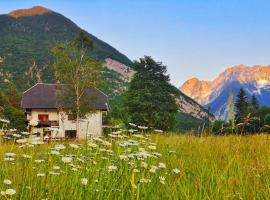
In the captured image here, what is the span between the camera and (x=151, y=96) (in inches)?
2576

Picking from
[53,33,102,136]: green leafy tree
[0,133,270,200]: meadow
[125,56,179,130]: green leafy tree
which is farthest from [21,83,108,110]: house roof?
Result: [0,133,270,200]: meadow

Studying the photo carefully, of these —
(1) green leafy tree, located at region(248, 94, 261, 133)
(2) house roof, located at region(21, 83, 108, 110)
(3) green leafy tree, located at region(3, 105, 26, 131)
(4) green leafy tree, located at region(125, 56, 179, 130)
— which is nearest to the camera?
(1) green leafy tree, located at region(248, 94, 261, 133)

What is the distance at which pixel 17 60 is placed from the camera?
182 metres

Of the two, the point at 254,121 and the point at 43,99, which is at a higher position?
the point at 43,99

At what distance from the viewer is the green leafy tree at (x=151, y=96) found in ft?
206

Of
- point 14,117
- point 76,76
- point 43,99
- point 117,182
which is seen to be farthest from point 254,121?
point 43,99

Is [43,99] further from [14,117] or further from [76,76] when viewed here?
[76,76]

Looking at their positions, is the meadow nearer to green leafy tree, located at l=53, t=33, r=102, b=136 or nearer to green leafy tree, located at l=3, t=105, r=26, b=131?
green leafy tree, located at l=53, t=33, r=102, b=136

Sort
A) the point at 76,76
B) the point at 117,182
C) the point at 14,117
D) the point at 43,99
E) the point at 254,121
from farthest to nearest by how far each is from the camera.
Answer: the point at 43,99
the point at 76,76
the point at 14,117
the point at 254,121
the point at 117,182

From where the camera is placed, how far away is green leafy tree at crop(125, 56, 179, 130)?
62.8 m

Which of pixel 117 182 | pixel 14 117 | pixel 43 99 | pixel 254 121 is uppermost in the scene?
pixel 43 99

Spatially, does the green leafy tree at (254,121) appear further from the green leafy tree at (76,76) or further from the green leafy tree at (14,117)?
the green leafy tree at (14,117)

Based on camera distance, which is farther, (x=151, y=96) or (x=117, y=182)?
(x=151, y=96)

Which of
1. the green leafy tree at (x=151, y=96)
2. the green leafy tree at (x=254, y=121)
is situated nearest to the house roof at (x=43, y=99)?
the green leafy tree at (x=151, y=96)
